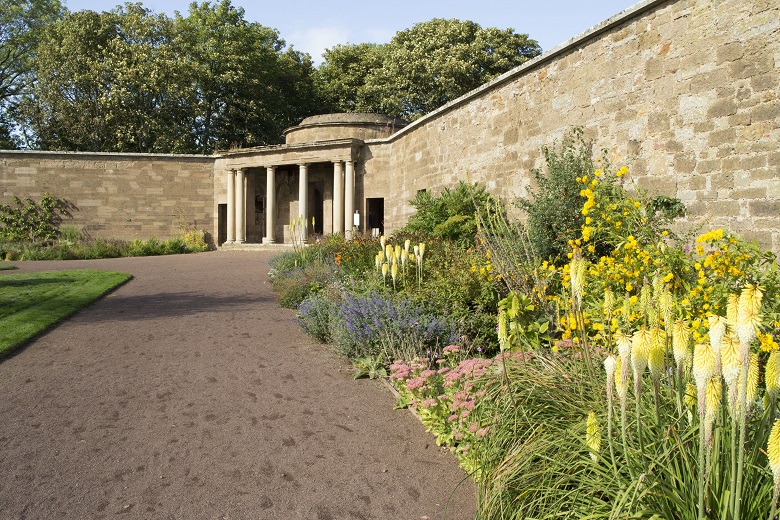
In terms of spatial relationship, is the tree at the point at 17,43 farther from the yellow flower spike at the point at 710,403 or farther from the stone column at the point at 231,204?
the yellow flower spike at the point at 710,403

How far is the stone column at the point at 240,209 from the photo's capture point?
2653cm

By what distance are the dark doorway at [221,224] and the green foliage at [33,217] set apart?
618 cm

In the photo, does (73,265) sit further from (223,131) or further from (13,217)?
(223,131)

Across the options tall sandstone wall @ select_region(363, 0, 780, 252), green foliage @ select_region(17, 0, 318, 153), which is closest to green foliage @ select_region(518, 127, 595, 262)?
tall sandstone wall @ select_region(363, 0, 780, 252)

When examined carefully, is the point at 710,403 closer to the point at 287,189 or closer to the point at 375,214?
the point at 375,214

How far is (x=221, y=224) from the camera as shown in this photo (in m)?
27.8

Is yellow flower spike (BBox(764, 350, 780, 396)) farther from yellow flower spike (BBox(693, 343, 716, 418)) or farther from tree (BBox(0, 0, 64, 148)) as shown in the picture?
tree (BBox(0, 0, 64, 148))

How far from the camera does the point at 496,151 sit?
1195cm

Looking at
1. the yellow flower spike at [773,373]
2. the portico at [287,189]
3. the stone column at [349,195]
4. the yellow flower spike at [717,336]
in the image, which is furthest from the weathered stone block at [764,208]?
the stone column at [349,195]

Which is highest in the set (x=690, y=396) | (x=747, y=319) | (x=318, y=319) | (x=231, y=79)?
(x=231, y=79)

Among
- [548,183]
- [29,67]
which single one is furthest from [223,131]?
[548,183]

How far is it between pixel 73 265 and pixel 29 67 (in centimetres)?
2447

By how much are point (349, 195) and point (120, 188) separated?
33.2ft

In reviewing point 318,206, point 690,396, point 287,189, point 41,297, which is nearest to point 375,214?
point 318,206
